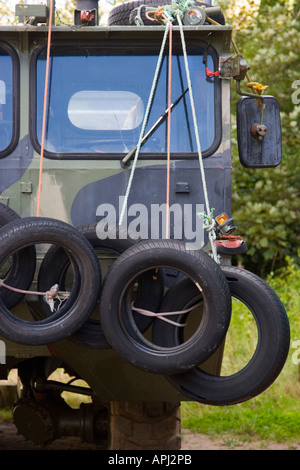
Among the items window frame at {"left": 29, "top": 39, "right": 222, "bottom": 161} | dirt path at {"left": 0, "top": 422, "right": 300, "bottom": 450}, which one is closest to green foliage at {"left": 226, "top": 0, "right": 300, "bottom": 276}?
dirt path at {"left": 0, "top": 422, "right": 300, "bottom": 450}

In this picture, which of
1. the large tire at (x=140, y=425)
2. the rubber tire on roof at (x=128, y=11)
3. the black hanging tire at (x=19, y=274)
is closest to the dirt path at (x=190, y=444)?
the large tire at (x=140, y=425)

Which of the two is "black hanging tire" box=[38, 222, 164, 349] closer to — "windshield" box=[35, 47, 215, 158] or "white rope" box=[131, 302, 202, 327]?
"white rope" box=[131, 302, 202, 327]

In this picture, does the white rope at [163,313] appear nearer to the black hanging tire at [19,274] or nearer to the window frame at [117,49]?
the black hanging tire at [19,274]

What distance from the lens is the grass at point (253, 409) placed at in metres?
7.70

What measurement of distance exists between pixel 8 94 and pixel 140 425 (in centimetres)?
225

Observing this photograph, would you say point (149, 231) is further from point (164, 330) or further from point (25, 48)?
point (25, 48)

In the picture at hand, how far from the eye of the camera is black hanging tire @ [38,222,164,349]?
14.2 ft

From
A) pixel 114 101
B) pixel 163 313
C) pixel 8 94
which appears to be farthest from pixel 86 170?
pixel 163 313

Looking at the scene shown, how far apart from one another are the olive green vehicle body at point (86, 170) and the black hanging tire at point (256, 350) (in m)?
0.40

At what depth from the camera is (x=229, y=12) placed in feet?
39.4

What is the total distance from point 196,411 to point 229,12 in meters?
6.16

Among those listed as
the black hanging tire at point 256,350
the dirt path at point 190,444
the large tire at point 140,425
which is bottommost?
the dirt path at point 190,444

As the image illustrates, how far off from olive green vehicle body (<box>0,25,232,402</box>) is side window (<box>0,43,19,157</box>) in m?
0.03
